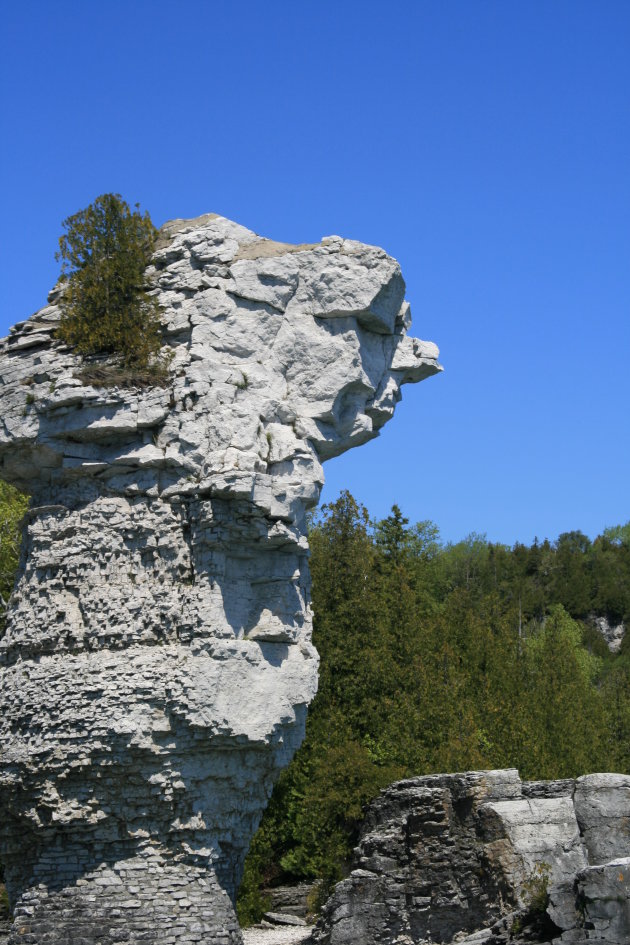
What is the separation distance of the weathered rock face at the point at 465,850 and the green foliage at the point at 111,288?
7.06 m

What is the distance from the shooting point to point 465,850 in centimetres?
1502

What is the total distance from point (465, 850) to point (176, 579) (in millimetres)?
5062

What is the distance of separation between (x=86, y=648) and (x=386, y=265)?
6.73 meters

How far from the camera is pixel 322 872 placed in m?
22.6

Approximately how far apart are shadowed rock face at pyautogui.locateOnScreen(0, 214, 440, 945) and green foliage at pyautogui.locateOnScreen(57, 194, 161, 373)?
30 centimetres

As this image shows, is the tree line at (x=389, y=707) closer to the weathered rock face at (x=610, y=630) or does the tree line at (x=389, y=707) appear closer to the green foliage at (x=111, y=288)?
the green foliage at (x=111, y=288)

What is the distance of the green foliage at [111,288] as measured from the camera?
647 inches

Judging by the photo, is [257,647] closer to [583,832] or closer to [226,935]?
[226,935]

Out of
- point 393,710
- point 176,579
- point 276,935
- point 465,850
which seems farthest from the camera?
point 393,710

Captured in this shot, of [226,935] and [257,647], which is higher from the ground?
[257,647]

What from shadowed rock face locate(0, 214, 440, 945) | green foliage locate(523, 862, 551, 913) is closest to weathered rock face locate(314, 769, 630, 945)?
green foliage locate(523, 862, 551, 913)

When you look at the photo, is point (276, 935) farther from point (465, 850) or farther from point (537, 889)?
point (537, 889)

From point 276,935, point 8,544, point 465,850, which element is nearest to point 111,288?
point 465,850

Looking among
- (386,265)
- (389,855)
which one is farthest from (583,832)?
(386,265)
